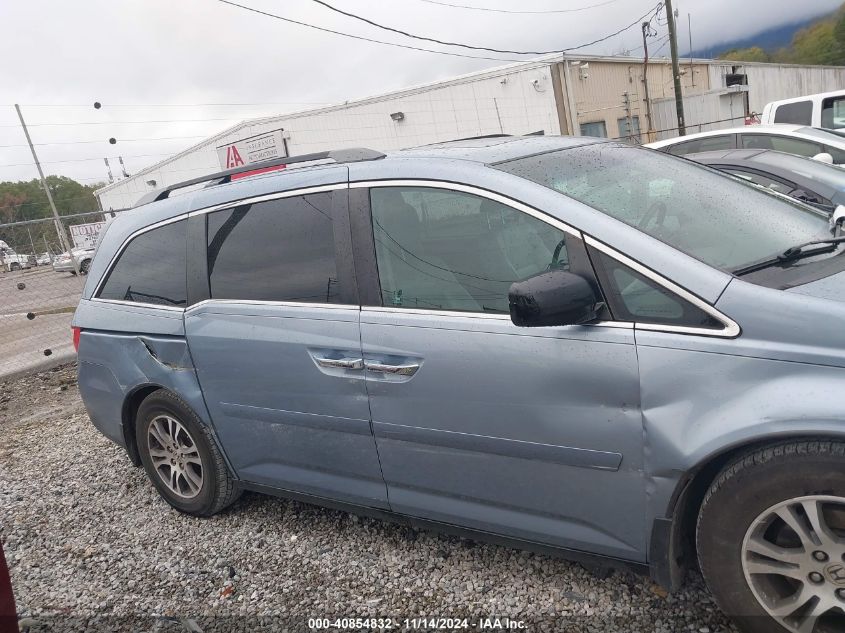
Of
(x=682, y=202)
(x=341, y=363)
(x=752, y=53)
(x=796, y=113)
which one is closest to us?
(x=682, y=202)

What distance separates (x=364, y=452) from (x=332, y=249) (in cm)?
88

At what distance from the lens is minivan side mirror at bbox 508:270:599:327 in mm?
2062

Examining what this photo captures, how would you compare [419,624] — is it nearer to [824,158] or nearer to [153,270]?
[153,270]

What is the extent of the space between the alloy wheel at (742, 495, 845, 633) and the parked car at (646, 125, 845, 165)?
21.2 feet

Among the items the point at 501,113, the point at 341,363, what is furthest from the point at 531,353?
the point at 501,113

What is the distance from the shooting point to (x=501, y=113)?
931 inches

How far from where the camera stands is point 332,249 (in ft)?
9.30

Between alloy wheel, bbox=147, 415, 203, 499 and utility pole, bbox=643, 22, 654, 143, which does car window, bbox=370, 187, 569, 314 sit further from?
utility pole, bbox=643, 22, 654, 143

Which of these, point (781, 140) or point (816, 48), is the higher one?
point (816, 48)

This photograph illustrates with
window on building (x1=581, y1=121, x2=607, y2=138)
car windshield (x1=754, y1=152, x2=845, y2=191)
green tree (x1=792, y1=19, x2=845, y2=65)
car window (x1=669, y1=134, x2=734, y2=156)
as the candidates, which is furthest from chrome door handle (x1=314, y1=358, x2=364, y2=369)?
green tree (x1=792, y1=19, x2=845, y2=65)

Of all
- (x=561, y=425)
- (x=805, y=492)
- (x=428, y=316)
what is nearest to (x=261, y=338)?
(x=428, y=316)

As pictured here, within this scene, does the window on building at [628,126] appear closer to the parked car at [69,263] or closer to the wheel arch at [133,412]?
the parked car at [69,263]

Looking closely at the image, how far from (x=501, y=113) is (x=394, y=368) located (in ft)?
74.0

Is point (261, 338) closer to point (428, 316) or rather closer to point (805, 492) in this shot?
point (428, 316)
